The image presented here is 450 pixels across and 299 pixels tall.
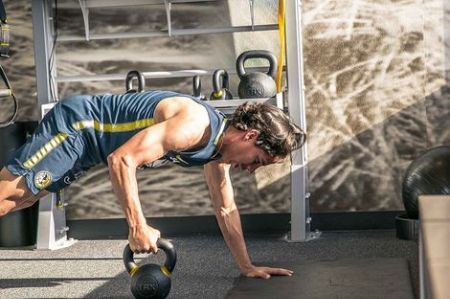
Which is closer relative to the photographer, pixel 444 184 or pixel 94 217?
pixel 444 184

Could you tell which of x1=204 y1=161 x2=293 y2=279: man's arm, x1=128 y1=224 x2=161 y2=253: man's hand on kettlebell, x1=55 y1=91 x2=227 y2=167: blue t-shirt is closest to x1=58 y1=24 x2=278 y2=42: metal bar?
x1=204 y1=161 x2=293 y2=279: man's arm

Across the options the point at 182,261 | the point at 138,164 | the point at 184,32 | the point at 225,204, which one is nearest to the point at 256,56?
the point at 184,32

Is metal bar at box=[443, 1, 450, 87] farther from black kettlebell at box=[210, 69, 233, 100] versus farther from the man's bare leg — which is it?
the man's bare leg

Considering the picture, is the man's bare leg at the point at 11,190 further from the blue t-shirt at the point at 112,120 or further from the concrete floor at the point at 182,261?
the concrete floor at the point at 182,261

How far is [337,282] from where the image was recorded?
3766mm

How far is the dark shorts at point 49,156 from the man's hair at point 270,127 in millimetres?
609

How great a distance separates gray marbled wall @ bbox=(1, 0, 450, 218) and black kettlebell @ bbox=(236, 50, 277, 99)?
54 cm

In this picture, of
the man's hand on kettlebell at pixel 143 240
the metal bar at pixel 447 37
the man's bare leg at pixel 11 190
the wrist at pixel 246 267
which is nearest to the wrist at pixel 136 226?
the man's hand on kettlebell at pixel 143 240

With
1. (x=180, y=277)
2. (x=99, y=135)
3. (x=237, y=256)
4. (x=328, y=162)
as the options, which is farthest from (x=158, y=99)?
(x=328, y=162)

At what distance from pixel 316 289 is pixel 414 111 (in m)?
2.16

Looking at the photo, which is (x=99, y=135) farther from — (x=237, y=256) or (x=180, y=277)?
(x=180, y=277)

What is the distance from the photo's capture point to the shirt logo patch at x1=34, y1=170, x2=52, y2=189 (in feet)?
10.4

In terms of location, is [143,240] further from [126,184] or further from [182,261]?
[182,261]

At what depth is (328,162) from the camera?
5.56 metres
